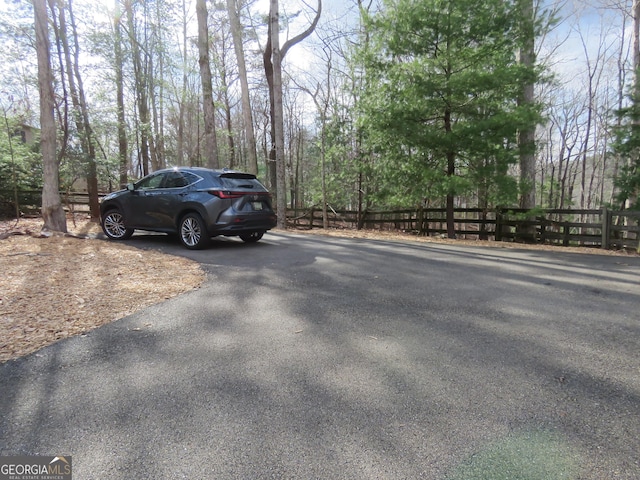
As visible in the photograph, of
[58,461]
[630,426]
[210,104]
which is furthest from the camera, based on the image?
[210,104]

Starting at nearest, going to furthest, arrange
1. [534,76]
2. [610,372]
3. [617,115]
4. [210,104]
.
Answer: [610,372]
[534,76]
[617,115]
[210,104]

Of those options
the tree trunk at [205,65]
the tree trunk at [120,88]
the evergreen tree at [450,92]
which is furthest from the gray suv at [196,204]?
the tree trunk at [120,88]

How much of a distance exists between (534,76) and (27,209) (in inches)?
772

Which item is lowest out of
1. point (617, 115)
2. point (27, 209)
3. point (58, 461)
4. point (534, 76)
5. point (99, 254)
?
point (58, 461)

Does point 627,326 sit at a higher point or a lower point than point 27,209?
lower

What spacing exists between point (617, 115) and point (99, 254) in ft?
48.4

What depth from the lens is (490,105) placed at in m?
10.3

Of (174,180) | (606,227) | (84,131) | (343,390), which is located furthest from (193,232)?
(606,227)

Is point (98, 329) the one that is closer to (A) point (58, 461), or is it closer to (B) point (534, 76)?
(A) point (58, 461)

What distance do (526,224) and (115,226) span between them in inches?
485

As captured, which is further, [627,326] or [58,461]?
[627,326]

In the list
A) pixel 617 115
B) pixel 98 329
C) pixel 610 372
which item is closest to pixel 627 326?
pixel 610 372

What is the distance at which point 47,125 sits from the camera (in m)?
8.42

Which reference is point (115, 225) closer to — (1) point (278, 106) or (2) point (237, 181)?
(2) point (237, 181)
